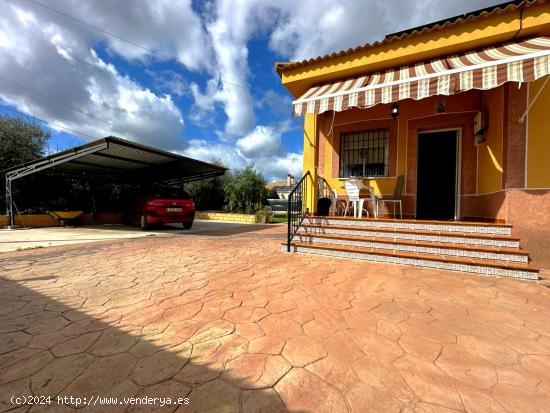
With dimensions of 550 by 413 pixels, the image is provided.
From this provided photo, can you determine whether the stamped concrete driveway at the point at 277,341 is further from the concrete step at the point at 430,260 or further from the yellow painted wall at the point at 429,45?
the yellow painted wall at the point at 429,45

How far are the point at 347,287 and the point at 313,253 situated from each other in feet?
6.29

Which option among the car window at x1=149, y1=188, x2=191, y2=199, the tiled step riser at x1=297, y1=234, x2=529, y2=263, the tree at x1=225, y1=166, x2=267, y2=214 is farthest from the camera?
the tree at x1=225, y1=166, x2=267, y2=214

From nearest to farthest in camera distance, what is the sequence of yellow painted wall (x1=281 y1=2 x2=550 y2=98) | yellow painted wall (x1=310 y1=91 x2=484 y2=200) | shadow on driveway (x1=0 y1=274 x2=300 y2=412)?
shadow on driveway (x1=0 y1=274 x2=300 y2=412), yellow painted wall (x1=281 y1=2 x2=550 y2=98), yellow painted wall (x1=310 y1=91 x2=484 y2=200)

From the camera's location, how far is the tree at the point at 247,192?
58.4 feet

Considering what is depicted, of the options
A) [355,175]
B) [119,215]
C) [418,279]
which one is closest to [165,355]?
[418,279]

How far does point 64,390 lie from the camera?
1.49 meters

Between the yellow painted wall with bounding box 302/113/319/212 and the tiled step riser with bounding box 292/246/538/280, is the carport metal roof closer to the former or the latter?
the yellow painted wall with bounding box 302/113/319/212

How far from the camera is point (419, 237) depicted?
461cm

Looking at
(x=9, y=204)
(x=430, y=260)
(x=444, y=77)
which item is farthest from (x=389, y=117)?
(x=9, y=204)

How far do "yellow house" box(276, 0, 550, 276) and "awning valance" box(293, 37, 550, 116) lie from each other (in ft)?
0.06

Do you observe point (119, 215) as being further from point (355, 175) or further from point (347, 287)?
point (347, 287)

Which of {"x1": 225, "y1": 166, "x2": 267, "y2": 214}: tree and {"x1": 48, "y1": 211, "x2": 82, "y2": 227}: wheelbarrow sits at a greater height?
{"x1": 225, "y1": 166, "x2": 267, "y2": 214}: tree

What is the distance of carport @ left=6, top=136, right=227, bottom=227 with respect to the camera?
27.5 ft

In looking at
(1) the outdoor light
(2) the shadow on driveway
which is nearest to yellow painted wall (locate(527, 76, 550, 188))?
(1) the outdoor light
